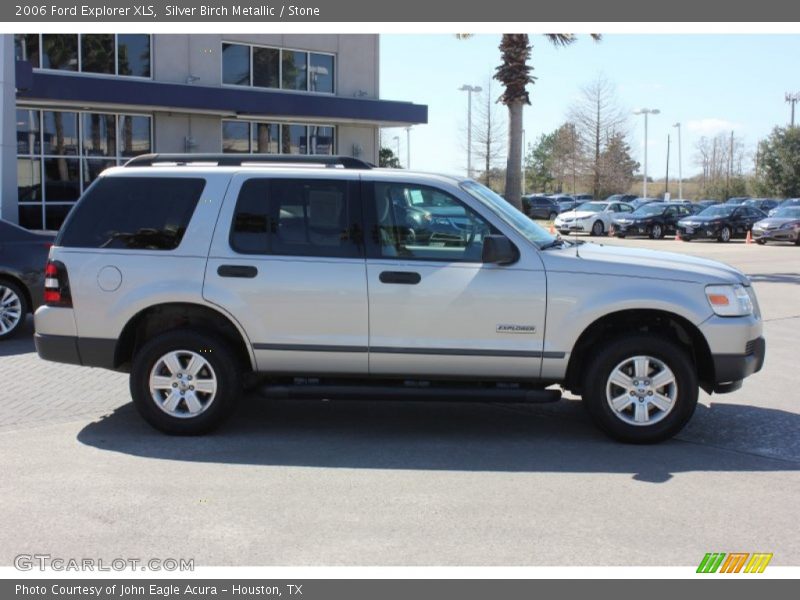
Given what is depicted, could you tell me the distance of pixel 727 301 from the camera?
21.7 feet

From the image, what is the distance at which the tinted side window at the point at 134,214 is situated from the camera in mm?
6848

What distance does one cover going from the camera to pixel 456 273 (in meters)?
6.59

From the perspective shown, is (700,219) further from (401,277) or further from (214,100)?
(401,277)

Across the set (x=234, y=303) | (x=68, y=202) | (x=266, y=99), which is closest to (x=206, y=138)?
(x=266, y=99)

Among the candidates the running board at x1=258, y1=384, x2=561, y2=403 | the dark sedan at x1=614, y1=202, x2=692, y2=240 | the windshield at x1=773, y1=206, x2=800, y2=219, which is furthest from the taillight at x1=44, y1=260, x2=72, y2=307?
the dark sedan at x1=614, y1=202, x2=692, y2=240

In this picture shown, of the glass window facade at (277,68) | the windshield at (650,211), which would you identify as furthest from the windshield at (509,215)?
the windshield at (650,211)

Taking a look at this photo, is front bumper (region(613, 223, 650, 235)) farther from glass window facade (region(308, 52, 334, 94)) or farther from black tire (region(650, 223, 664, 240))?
glass window facade (region(308, 52, 334, 94))

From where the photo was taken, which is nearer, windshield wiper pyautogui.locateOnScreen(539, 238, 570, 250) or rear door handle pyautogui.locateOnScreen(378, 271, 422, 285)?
rear door handle pyautogui.locateOnScreen(378, 271, 422, 285)

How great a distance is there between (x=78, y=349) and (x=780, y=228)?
32030 mm

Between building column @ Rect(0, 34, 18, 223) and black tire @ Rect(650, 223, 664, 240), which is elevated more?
building column @ Rect(0, 34, 18, 223)

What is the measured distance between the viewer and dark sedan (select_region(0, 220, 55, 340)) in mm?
10922

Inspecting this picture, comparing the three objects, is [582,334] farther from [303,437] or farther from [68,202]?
[68,202]

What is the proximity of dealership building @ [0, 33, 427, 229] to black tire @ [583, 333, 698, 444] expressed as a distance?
17.9 meters
